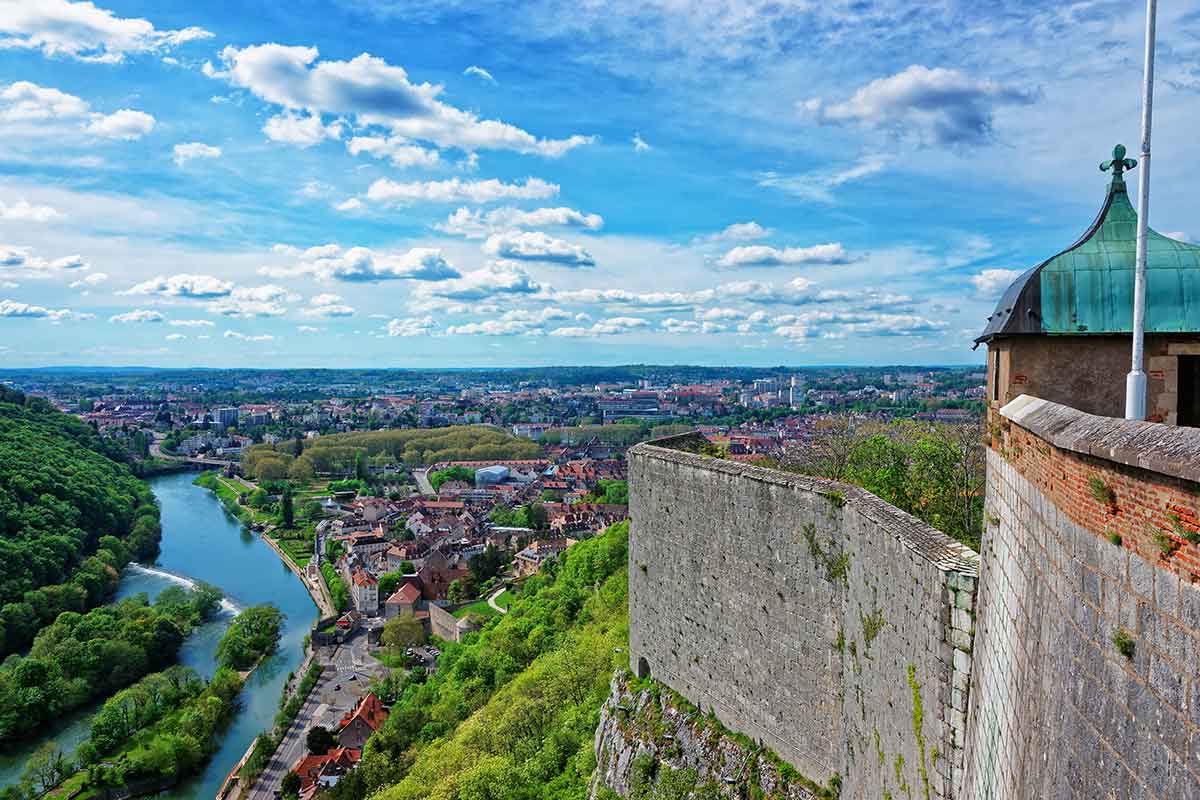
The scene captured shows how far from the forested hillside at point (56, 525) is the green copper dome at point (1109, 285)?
47.3 meters

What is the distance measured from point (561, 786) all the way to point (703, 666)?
195 inches

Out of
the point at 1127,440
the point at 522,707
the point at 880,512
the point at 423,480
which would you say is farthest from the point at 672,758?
the point at 423,480

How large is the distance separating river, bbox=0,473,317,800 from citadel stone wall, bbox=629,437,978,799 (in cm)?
2523

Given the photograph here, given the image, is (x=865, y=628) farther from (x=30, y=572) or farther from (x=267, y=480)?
(x=267, y=480)

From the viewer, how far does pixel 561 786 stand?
14945 millimetres

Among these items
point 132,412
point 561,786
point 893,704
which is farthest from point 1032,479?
point 132,412

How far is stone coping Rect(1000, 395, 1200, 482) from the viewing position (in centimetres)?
279

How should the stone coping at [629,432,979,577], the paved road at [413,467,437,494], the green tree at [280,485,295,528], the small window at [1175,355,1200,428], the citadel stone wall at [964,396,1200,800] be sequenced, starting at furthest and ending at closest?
the paved road at [413,467,437,494] → the green tree at [280,485,295,528] → the stone coping at [629,432,979,577] → the small window at [1175,355,1200,428] → the citadel stone wall at [964,396,1200,800]

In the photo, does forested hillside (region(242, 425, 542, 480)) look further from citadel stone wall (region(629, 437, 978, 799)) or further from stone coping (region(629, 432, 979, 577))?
stone coping (region(629, 432, 979, 577))

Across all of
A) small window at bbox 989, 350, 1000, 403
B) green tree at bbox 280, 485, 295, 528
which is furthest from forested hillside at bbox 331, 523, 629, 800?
green tree at bbox 280, 485, 295, 528

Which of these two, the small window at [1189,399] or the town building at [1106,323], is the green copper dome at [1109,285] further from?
the small window at [1189,399]

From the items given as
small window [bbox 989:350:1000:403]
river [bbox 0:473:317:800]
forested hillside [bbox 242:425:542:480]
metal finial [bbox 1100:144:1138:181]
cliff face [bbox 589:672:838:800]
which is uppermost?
metal finial [bbox 1100:144:1138:181]

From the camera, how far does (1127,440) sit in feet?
10.5

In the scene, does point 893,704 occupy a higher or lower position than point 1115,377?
lower
